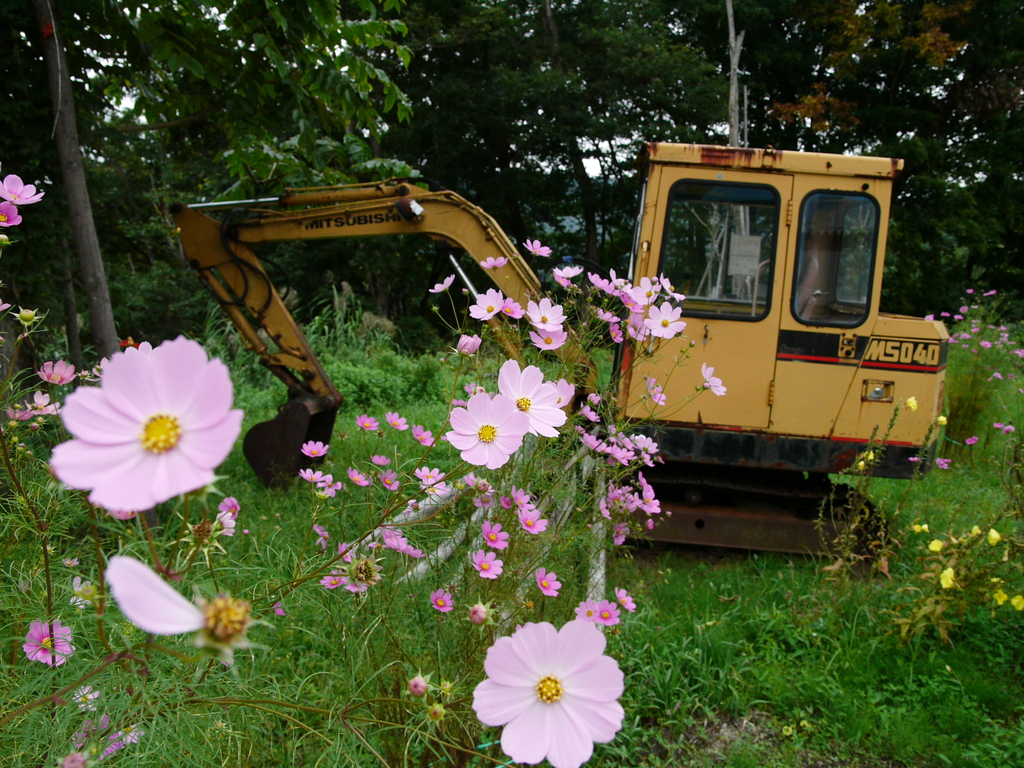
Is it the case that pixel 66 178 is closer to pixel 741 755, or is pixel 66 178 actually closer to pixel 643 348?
pixel 643 348

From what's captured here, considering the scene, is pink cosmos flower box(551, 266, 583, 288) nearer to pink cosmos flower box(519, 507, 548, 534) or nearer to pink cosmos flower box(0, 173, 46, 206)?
pink cosmos flower box(519, 507, 548, 534)

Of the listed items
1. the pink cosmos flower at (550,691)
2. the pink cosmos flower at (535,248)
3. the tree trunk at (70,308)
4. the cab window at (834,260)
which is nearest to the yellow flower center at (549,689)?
the pink cosmos flower at (550,691)

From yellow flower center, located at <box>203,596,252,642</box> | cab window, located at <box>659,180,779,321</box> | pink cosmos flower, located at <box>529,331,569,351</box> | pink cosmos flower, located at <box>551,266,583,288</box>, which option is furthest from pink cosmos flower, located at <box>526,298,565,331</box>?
cab window, located at <box>659,180,779,321</box>

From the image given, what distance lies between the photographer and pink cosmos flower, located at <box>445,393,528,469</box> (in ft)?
2.67

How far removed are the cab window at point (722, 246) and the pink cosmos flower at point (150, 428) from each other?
3621 mm

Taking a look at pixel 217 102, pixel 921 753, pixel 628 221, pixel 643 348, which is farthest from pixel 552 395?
pixel 628 221

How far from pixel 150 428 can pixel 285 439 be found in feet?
13.2

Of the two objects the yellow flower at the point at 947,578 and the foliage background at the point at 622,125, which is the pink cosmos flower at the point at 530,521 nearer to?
the yellow flower at the point at 947,578

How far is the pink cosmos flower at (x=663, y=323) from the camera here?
1739mm

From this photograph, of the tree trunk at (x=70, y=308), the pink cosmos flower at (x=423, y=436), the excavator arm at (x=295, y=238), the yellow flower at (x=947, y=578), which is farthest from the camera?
the excavator arm at (x=295, y=238)

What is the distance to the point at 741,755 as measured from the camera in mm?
2197

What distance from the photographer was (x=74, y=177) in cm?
280

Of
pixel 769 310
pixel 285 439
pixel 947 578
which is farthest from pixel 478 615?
pixel 285 439

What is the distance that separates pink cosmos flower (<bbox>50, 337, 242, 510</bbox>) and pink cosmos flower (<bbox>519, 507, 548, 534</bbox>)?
1106 mm
